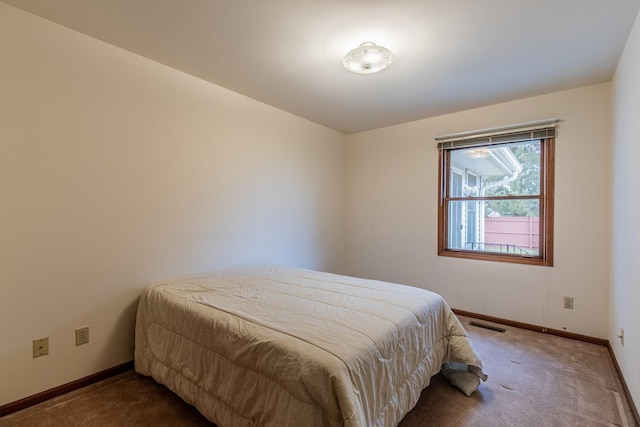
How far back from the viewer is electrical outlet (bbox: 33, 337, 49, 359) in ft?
5.94

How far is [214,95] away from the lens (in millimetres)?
2742

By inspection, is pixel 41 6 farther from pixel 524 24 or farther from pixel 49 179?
pixel 524 24

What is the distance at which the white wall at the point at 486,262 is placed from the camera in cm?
265

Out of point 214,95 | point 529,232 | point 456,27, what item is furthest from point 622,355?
point 214,95

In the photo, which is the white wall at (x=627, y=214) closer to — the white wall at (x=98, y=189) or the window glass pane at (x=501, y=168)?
the window glass pane at (x=501, y=168)

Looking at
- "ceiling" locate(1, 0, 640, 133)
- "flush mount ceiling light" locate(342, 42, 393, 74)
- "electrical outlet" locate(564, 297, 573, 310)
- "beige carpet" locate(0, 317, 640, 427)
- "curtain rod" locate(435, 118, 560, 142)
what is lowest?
"beige carpet" locate(0, 317, 640, 427)

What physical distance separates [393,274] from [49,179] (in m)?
3.52

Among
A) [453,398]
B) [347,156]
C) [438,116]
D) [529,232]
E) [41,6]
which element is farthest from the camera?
[347,156]

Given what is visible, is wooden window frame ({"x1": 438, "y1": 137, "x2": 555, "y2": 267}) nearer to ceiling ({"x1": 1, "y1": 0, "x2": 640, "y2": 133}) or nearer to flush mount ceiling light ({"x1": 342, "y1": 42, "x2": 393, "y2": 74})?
ceiling ({"x1": 1, "y1": 0, "x2": 640, "y2": 133})

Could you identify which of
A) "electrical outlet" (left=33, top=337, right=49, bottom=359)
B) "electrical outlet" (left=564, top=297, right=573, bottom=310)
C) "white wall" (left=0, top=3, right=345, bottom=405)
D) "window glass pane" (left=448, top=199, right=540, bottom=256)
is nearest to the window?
"window glass pane" (left=448, top=199, right=540, bottom=256)

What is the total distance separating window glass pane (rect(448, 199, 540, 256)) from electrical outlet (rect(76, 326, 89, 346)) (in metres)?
3.52

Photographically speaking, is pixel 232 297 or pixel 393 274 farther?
pixel 393 274

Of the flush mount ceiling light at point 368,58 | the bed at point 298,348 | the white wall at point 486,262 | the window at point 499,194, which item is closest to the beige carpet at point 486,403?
the bed at point 298,348

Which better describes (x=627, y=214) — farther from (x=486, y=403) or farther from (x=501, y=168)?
(x=486, y=403)
